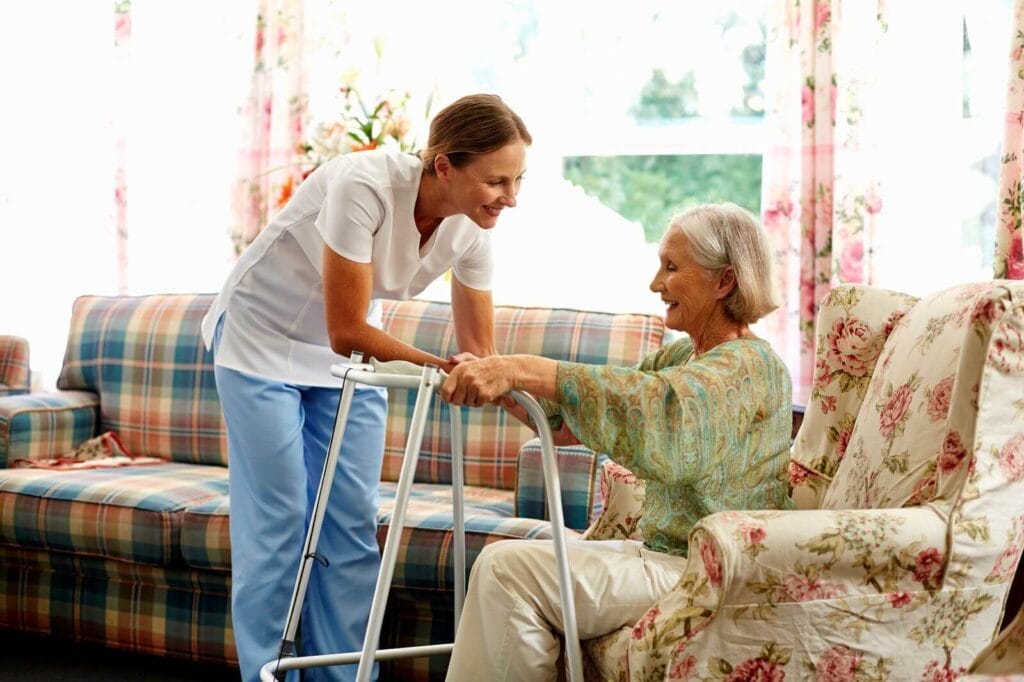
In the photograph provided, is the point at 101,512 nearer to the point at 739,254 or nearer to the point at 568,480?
the point at 568,480

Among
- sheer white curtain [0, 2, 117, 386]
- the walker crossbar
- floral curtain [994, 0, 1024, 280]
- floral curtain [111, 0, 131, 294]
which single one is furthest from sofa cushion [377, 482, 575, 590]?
sheer white curtain [0, 2, 117, 386]

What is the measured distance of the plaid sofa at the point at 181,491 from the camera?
262 cm

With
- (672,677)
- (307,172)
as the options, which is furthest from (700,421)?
(307,172)

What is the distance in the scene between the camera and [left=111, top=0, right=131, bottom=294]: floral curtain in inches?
168

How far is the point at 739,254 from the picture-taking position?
72.9 inches

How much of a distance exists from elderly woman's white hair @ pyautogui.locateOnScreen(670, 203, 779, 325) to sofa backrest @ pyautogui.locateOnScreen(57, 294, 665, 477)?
1127 mm

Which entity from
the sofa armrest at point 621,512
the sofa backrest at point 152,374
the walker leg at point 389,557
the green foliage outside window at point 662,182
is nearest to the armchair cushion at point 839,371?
the sofa armrest at point 621,512

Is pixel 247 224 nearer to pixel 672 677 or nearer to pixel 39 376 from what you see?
pixel 39 376

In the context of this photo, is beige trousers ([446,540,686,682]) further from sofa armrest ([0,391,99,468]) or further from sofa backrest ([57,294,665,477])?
sofa armrest ([0,391,99,468])

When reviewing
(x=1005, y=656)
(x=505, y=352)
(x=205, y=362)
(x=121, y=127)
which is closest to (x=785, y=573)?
(x=1005, y=656)

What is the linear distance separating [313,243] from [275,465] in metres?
0.43

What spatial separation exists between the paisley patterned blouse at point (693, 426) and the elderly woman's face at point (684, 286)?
0.30ft

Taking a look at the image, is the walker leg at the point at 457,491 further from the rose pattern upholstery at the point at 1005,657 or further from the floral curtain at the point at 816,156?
the floral curtain at the point at 816,156

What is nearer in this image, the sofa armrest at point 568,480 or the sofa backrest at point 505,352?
the sofa armrest at point 568,480
